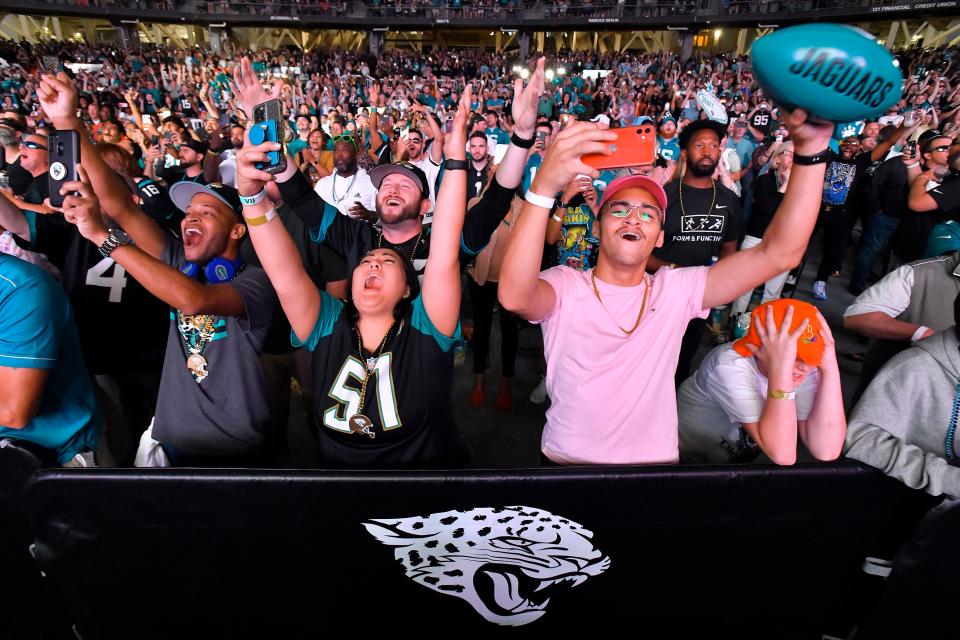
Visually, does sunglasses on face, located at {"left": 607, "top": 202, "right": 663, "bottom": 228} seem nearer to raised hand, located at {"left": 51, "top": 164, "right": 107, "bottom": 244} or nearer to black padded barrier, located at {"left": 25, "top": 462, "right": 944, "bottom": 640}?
black padded barrier, located at {"left": 25, "top": 462, "right": 944, "bottom": 640}

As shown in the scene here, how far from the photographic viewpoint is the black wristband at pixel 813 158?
5.16 feet

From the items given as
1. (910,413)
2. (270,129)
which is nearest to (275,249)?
(270,129)

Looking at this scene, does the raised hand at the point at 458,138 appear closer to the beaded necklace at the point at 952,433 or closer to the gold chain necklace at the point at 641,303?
the gold chain necklace at the point at 641,303

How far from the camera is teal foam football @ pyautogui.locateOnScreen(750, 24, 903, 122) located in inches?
51.7

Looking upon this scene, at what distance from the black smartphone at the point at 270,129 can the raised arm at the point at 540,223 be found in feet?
2.85

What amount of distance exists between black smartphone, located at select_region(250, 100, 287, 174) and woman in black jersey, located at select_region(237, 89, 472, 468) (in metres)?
0.15

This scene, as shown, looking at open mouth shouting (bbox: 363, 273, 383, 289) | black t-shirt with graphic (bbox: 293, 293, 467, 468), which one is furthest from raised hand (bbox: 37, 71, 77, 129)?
open mouth shouting (bbox: 363, 273, 383, 289)

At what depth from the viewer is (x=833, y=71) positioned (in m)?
1.32

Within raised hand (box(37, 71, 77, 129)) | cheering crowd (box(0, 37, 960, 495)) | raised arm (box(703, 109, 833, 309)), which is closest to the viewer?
raised arm (box(703, 109, 833, 309))

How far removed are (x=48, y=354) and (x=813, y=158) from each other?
278 centimetres

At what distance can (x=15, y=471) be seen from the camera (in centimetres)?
178

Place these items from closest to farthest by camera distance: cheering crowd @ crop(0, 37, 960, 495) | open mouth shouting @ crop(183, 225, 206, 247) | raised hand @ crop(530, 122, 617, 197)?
1. raised hand @ crop(530, 122, 617, 197)
2. cheering crowd @ crop(0, 37, 960, 495)
3. open mouth shouting @ crop(183, 225, 206, 247)

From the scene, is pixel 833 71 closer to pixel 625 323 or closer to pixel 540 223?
pixel 540 223

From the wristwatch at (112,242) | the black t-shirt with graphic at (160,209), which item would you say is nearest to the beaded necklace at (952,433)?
the wristwatch at (112,242)
